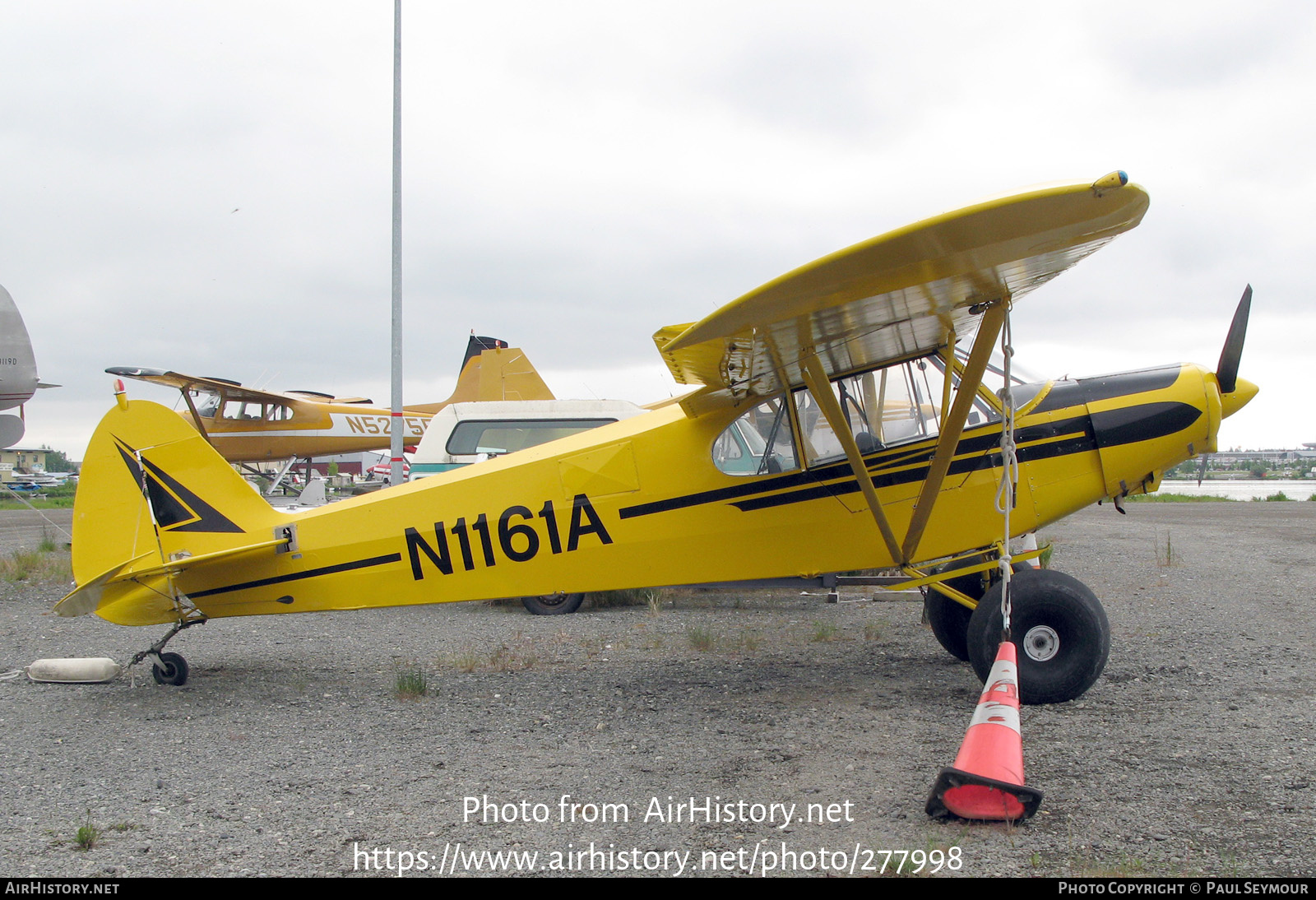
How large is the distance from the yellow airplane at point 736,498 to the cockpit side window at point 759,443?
12 mm

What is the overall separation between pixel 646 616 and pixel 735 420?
13.5 ft

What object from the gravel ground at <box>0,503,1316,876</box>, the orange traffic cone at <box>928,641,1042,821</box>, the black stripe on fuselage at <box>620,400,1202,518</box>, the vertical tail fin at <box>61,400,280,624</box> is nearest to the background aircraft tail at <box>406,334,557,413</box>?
the gravel ground at <box>0,503,1316,876</box>

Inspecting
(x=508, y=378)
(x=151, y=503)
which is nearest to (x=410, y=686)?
(x=151, y=503)

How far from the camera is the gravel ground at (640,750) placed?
3.24m

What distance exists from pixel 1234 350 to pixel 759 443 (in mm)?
3079

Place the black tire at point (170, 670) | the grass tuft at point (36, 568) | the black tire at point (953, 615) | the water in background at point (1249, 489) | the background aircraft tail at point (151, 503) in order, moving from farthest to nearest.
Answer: the water in background at point (1249, 489)
the grass tuft at point (36, 568)
the black tire at point (953, 615)
the black tire at point (170, 670)
the background aircraft tail at point (151, 503)

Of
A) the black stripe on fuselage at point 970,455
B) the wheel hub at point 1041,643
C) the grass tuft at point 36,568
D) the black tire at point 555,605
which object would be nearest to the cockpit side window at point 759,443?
the black stripe on fuselage at point 970,455

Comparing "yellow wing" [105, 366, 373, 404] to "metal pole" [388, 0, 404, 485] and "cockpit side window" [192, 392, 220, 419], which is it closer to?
"cockpit side window" [192, 392, 220, 419]

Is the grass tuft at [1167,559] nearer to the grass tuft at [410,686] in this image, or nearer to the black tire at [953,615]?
the black tire at [953,615]

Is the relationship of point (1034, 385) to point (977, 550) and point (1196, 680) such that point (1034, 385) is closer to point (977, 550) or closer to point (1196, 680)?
point (977, 550)

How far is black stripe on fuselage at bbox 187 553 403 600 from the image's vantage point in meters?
5.97

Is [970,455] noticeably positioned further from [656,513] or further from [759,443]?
[656,513]

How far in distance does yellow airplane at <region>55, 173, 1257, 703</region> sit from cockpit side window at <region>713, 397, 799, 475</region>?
0.04 feet

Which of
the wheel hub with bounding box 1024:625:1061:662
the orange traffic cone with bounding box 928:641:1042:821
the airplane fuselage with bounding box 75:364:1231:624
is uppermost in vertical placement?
the airplane fuselage with bounding box 75:364:1231:624
